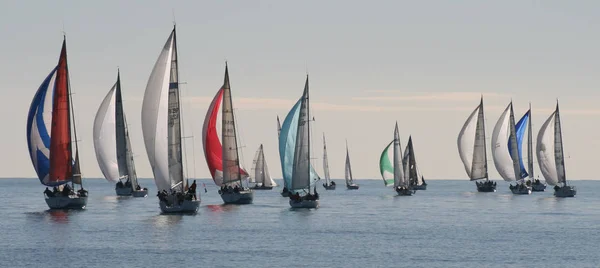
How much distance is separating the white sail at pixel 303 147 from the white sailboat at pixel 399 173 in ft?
191

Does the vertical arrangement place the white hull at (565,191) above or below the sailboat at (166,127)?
below

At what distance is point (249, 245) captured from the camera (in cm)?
7431

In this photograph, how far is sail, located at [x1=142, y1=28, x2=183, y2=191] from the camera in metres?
91.6

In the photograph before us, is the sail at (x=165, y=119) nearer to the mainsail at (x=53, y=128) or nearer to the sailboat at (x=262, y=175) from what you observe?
the mainsail at (x=53, y=128)

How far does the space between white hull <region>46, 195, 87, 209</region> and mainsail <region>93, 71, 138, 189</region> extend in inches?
1258

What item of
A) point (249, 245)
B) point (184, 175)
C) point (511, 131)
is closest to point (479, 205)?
point (511, 131)

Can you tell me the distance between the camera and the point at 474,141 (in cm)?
17412

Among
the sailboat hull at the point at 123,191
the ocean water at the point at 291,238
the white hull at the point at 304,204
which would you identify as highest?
the sailboat hull at the point at 123,191

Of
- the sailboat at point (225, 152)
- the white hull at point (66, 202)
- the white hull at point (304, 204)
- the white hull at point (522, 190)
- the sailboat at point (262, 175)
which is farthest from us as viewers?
the sailboat at point (262, 175)

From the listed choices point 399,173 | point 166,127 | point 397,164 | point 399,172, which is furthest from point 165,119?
point 399,173

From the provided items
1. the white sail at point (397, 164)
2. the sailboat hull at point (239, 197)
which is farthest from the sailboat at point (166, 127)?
the white sail at point (397, 164)

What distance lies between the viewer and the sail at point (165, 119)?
91.6 metres

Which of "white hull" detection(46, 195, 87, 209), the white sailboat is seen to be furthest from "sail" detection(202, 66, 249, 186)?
the white sailboat

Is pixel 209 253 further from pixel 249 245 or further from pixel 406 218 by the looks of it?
pixel 406 218
